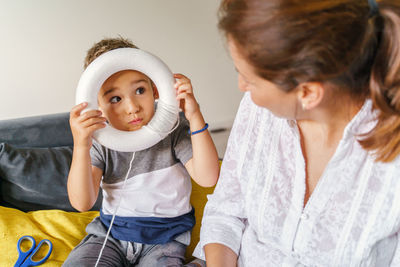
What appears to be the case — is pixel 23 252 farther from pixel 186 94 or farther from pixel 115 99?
pixel 186 94

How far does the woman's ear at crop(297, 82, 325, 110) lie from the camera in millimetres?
688

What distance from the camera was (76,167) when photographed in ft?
3.46

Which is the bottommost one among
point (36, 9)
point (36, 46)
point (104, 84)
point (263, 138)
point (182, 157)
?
point (182, 157)

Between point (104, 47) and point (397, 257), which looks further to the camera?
point (104, 47)

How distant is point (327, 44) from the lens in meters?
0.63

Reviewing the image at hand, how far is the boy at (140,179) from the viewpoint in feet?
3.57

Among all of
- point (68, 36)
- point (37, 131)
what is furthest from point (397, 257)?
point (68, 36)

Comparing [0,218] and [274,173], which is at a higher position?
[274,173]

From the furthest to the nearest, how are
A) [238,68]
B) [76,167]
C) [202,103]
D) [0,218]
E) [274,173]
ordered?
[202,103], [0,218], [76,167], [274,173], [238,68]

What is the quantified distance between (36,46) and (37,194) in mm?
780

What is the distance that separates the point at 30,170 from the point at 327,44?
4.31 ft

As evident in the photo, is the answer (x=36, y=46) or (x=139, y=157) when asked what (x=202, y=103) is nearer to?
(x=36, y=46)

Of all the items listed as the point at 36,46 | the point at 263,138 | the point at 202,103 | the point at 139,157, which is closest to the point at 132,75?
the point at 139,157

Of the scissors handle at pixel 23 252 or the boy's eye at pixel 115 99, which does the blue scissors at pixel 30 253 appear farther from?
the boy's eye at pixel 115 99
